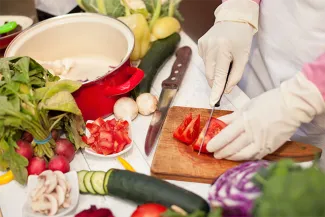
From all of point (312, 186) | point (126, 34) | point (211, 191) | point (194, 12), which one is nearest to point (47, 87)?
point (126, 34)

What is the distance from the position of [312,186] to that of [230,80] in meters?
0.52

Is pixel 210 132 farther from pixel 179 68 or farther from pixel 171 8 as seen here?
pixel 171 8

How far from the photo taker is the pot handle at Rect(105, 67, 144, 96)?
1050 millimetres

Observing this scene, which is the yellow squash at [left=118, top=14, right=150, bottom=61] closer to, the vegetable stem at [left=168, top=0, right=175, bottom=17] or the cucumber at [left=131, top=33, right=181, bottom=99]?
the cucumber at [left=131, top=33, right=181, bottom=99]

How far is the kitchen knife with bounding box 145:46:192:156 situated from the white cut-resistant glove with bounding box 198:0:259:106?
11cm

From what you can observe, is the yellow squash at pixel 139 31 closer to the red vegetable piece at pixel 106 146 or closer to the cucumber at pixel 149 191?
the red vegetable piece at pixel 106 146

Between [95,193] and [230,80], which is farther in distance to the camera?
[230,80]

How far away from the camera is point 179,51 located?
1.30m

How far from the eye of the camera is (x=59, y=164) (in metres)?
0.92

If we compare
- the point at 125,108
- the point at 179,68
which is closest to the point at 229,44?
the point at 179,68

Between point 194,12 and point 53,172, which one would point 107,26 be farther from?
point 194,12

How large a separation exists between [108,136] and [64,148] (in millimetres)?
109

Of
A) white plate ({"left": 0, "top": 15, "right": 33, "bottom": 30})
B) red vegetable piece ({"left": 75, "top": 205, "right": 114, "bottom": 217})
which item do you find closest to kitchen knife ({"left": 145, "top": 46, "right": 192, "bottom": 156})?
red vegetable piece ({"left": 75, "top": 205, "right": 114, "bottom": 217})

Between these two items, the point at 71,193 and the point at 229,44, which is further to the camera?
the point at 229,44
